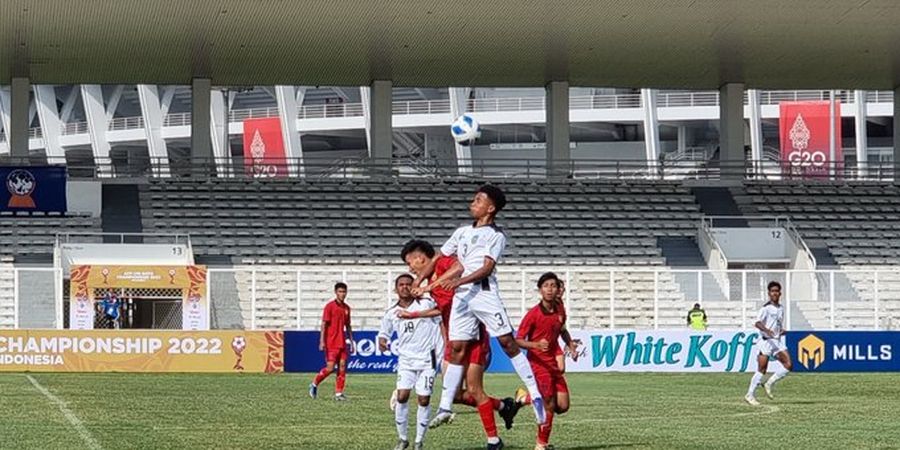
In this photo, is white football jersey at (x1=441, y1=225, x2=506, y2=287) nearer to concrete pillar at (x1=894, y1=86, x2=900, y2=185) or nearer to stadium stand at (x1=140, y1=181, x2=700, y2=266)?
stadium stand at (x1=140, y1=181, x2=700, y2=266)

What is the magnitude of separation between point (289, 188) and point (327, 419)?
29623 mm

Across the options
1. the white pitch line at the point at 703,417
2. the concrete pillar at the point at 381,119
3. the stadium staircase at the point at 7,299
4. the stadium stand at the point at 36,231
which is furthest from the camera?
the concrete pillar at the point at 381,119

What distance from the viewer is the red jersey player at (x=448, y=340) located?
578 inches

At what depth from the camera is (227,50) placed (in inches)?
1740

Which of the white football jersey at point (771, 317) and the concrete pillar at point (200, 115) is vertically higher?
the concrete pillar at point (200, 115)

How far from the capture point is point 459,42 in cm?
4312

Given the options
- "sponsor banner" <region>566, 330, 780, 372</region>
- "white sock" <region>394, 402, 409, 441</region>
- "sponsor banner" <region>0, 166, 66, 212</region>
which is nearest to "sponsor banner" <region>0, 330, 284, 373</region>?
"sponsor banner" <region>566, 330, 780, 372</region>

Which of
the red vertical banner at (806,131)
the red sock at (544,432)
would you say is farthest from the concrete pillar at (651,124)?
the red sock at (544,432)

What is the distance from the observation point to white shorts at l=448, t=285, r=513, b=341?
1423 centimetres

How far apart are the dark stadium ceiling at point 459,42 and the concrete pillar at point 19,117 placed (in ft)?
1.89

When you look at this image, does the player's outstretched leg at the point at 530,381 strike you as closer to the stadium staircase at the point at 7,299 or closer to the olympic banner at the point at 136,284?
the olympic banner at the point at 136,284

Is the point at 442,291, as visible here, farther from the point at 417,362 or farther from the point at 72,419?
the point at 72,419

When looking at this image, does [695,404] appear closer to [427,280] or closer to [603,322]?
[427,280]

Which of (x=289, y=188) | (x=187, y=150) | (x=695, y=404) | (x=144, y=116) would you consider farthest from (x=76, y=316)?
(x=187, y=150)
